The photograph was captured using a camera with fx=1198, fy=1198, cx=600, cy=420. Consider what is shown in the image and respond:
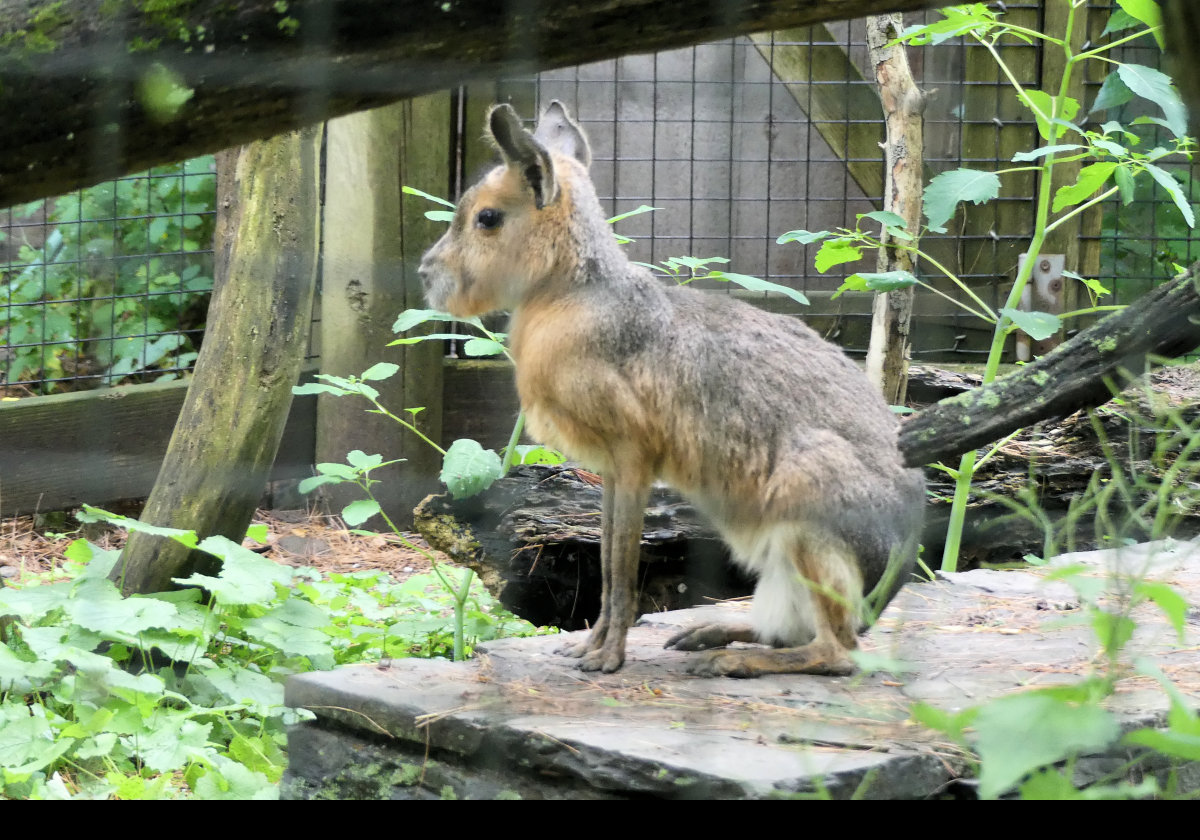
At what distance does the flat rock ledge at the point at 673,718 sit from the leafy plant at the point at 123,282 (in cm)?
418

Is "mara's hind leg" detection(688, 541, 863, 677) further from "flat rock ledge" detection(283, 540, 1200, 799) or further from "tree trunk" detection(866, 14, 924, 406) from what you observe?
"tree trunk" detection(866, 14, 924, 406)

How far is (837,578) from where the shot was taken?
343 centimetres

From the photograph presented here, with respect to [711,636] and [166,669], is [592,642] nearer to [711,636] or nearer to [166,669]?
[711,636]

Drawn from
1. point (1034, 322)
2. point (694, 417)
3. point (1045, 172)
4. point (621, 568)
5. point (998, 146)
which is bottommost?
point (621, 568)

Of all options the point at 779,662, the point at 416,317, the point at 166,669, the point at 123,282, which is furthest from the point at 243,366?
the point at 123,282

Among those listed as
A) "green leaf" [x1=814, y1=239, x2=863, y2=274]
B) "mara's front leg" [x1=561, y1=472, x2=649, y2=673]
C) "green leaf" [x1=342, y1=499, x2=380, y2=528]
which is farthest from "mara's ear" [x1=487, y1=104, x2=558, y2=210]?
"green leaf" [x1=814, y1=239, x2=863, y2=274]

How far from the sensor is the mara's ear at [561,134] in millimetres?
4195

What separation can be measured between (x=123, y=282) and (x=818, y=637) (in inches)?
204

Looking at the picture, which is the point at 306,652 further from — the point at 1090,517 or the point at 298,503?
the point at 1090,517

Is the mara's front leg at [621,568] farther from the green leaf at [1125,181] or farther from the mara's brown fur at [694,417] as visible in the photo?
the green leaf at [1125,181]

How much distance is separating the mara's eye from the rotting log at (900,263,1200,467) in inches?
55.6

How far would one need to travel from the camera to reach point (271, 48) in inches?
83.1

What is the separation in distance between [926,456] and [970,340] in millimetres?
3812
